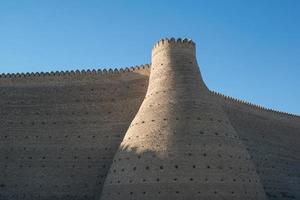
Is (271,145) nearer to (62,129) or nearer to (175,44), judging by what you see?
(175,44)

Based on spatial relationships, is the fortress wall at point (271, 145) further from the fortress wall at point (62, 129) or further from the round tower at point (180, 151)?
the fortress wall at point (62, 129)

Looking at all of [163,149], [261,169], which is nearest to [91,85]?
[163,149]

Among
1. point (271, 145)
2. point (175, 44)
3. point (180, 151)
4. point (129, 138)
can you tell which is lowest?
point (180, 151)

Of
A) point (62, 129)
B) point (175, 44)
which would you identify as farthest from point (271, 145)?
point (62, 129)

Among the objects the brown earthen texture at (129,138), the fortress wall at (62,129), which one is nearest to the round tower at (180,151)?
the brown earthen texture at (129,138)

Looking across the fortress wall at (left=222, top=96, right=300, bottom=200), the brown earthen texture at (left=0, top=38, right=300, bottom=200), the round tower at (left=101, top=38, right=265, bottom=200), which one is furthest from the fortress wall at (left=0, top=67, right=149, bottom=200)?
the fortress wall at (left=222, top=96, right=300, bottom=200)

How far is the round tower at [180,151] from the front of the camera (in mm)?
16312

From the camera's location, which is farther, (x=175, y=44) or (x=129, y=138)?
(x=175, y=44)

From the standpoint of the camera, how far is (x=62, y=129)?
2017 centimetres

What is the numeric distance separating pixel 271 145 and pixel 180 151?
9.68 metres

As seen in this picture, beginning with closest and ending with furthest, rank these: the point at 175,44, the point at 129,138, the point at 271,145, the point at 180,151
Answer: the point at 180,151
the point at 129,138
the point at 175,44
the point at 271,145

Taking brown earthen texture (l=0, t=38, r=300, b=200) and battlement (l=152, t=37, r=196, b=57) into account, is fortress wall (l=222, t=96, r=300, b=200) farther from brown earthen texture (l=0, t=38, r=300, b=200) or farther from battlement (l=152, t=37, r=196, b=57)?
battlement (l=152, t=37, r=196, b=57)

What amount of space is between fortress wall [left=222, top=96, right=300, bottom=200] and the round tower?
5.29 m

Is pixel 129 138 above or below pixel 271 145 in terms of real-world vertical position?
below
